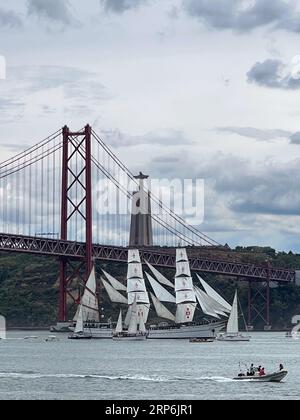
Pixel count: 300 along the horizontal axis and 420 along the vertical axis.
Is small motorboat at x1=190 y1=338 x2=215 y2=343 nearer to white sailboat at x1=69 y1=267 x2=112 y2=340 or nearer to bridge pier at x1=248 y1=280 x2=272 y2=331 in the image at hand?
white sailboat at x1=69 y1=267 x2=112 y2=340

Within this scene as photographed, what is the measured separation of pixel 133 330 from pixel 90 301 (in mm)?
5394

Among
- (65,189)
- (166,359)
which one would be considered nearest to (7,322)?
(65,189)

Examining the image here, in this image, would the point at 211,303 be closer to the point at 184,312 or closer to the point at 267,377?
the point at 184,312

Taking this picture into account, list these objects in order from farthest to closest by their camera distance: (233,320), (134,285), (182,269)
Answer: (182,269) < (134,285) < (233,320)

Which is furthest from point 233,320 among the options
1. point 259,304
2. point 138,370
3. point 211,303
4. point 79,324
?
point 138,370

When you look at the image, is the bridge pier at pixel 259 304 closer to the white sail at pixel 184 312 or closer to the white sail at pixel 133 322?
the white sail at pixel 184 312

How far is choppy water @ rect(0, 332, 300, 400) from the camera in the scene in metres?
75.6

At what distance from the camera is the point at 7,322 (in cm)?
18938

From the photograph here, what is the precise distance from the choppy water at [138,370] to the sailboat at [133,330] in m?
7.10

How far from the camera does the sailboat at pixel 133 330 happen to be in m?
146

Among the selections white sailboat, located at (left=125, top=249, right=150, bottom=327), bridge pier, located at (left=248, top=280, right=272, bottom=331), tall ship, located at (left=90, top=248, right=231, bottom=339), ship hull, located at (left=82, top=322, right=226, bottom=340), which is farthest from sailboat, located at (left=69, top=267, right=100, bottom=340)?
bridge pier, located at (left=248, top=280, right=272, bottom=331)

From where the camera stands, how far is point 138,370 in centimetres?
9231

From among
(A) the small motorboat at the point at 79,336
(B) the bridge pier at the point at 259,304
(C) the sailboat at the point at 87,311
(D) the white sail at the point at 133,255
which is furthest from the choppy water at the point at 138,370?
(B) the bridge pier at the point at 259,304
